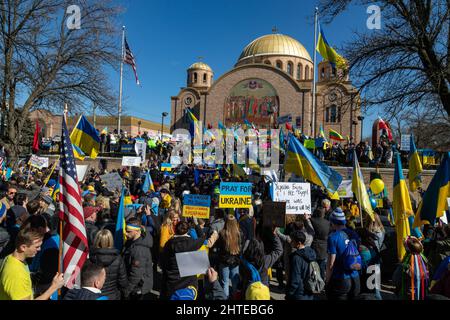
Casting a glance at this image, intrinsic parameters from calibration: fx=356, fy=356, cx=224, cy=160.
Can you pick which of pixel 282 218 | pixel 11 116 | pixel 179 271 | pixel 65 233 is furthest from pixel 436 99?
pixel 11 116

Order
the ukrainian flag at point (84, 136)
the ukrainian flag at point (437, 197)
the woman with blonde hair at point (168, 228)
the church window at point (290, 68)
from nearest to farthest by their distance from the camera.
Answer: the ukrainian flag at point (437, 197), the woman with blonde hair at point (168, 228), the ukrainian flag at point (84, 136), the church window at point (290, 68)

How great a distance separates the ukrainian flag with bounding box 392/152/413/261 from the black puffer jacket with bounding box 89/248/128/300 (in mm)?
4084

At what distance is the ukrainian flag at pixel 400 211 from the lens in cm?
550

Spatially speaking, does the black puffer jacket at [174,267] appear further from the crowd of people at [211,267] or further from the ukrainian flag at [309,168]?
the ukrainian flag at [309,168]

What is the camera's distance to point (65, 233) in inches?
146

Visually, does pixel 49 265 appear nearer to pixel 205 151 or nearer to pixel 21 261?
pixel 21 261

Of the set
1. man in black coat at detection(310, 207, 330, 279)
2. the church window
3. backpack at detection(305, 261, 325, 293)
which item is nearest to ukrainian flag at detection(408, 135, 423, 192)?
man in black coat at detection(310, 207, 330, 279)

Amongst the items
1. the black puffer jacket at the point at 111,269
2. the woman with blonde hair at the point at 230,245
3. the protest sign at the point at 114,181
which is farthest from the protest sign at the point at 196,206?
the protest sign at the point at 114,181

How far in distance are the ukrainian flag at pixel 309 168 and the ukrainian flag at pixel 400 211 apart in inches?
59.6

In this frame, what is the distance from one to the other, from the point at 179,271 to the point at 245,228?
2.60 m

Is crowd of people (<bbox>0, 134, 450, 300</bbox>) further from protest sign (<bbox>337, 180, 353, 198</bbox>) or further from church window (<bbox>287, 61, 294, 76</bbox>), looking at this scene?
church window (<bbox>287, 61, 294, 76</bbox>)

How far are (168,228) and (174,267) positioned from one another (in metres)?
1.44

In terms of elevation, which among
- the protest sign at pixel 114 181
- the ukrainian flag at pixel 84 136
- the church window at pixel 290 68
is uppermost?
the church window at pixel 290 68

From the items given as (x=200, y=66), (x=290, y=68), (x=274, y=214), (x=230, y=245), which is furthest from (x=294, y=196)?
(x=200, y=66)
